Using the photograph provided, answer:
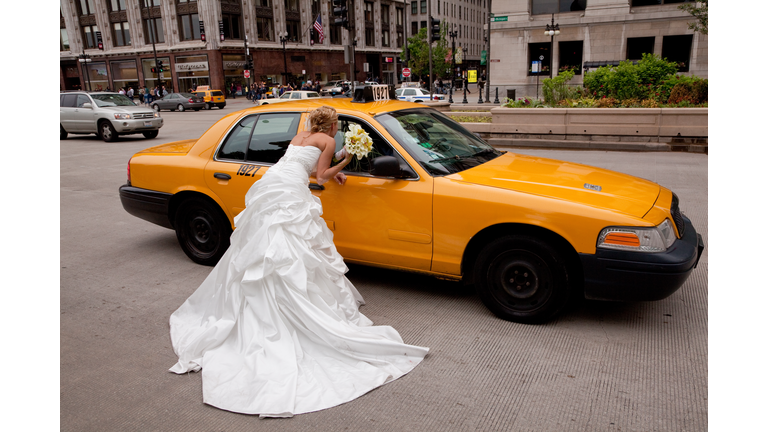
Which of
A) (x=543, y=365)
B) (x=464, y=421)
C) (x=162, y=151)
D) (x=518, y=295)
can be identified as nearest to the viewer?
(x=464, y=421)

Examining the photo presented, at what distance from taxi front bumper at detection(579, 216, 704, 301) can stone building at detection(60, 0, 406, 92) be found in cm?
5079

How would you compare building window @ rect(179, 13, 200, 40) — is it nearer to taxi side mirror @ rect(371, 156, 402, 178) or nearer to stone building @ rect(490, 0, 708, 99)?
stone building @ rect(490, 0, 708, 99)

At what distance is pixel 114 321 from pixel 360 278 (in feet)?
7.39

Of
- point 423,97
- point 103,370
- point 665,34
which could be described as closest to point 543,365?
point 103,370

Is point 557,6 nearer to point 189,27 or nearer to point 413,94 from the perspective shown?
point 413,94

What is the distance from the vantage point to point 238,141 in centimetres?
527

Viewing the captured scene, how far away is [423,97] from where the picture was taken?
35.7m

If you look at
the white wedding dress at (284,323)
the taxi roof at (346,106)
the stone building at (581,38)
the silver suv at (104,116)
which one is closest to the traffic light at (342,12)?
the silver suv at (104,116)

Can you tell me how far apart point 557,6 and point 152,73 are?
4623 centimetres

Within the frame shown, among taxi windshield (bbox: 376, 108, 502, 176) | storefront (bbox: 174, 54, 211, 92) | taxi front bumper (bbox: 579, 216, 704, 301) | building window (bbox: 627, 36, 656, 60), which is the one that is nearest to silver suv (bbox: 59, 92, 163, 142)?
taxi windshield (bbox: 376, 108, 502, 176)

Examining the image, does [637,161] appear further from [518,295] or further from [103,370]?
[103,370]

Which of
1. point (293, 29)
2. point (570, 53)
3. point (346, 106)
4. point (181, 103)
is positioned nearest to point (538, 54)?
point (570, 53)

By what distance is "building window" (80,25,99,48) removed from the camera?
63.4 m

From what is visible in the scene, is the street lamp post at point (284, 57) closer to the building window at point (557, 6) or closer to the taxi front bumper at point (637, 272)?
the building window at point (557, 6)
